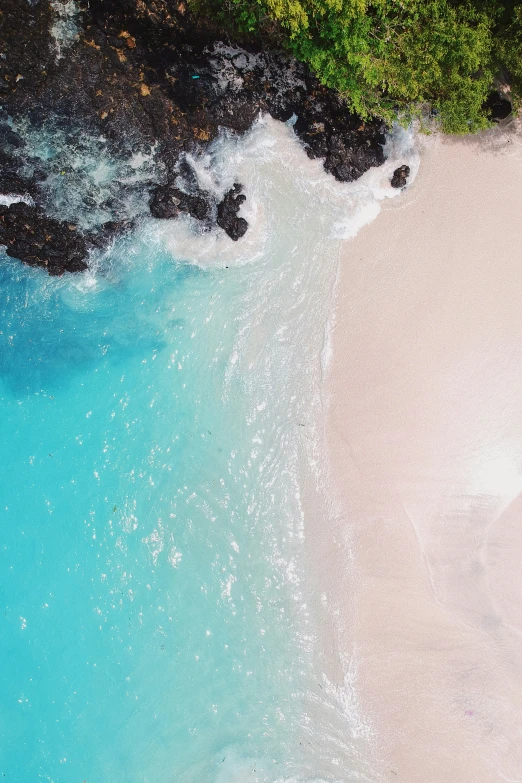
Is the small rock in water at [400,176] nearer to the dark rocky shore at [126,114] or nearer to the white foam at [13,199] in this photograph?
the dark rocky shore at [126,114]

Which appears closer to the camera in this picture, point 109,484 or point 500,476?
point 500,476

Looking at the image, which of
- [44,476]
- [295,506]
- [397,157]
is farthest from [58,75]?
[295,506]

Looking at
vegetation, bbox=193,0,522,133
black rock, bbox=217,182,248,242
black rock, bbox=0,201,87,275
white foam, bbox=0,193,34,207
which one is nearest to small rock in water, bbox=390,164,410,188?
A: vegetation, bbox=193,0,522,133

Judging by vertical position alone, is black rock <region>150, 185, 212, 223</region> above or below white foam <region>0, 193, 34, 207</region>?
below

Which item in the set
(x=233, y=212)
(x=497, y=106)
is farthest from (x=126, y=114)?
(x=497, y=106)

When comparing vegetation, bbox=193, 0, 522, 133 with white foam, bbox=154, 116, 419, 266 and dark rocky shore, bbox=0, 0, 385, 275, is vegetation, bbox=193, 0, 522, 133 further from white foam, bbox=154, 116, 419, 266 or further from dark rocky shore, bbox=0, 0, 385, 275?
white foam, bbox=154, 116, 419, 266

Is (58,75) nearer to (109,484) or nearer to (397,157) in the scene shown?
(397,157)

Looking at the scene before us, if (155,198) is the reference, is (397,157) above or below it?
below

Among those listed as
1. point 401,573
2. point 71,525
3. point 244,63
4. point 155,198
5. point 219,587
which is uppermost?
point 244,63
